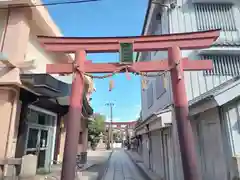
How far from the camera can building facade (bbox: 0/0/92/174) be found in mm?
6133

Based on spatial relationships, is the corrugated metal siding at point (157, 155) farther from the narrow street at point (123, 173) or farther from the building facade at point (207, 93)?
the narrow street at point (123, 173)

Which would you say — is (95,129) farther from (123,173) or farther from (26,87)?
(26,87)

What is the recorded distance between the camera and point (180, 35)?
542cm

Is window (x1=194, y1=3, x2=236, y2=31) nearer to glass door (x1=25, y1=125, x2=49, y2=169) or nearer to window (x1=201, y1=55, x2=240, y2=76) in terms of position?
window (x1=201, y1=55, x2=240, y2=76)

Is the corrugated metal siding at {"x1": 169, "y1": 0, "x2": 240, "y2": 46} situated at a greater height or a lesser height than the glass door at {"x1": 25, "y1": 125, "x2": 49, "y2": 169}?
greater

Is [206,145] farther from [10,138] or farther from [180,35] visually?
[10,138]

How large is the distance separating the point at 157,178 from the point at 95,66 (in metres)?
6.86

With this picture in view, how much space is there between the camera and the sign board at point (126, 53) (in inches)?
211

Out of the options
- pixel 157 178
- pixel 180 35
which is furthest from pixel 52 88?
pixel 157 178

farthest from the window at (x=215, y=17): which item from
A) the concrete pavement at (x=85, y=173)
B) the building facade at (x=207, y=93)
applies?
the concrete pavement at (x=85, y=173)

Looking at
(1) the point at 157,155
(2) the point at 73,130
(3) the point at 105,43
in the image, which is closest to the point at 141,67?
(3) the point at 105,43

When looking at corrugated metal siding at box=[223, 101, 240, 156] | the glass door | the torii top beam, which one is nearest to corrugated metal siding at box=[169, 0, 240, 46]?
the torii top beam

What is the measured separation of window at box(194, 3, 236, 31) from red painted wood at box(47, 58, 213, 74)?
4.28 meters

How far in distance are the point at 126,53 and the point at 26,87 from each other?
3548 millimetres
